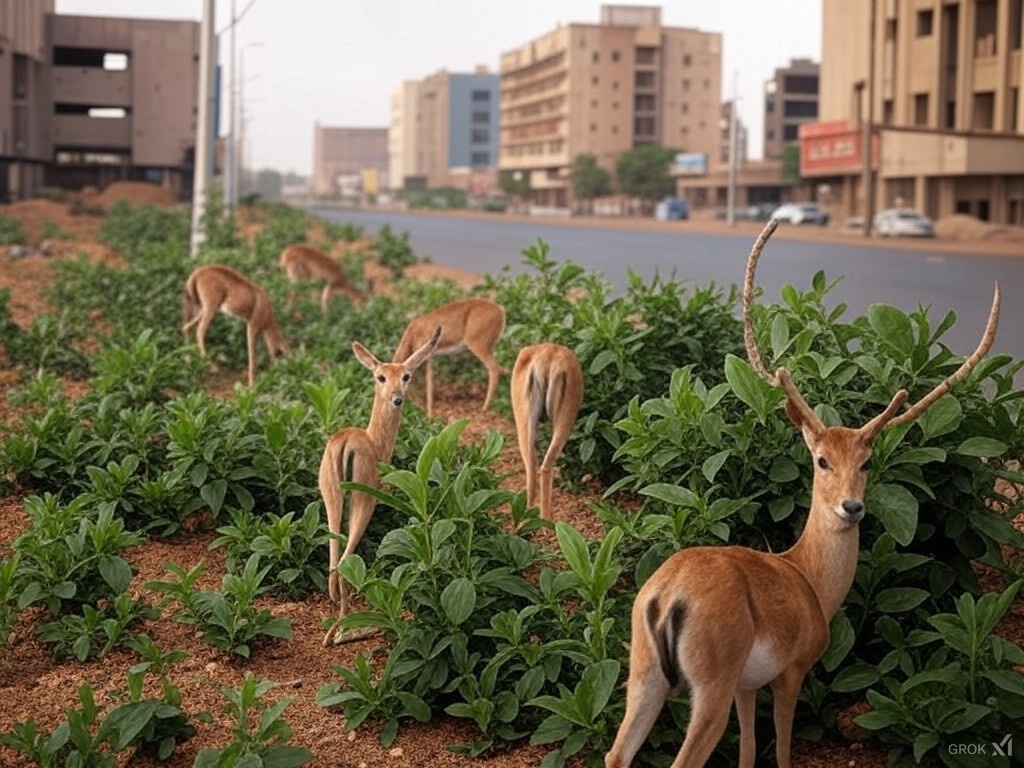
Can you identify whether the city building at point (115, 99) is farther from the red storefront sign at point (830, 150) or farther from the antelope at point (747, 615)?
the antelope at point (747, 615)

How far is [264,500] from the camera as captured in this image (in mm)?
8211

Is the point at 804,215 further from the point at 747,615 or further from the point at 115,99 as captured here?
the point at 747,615

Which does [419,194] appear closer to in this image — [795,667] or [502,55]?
[502,55]

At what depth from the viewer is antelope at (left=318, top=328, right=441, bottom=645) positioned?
6723 millimetres

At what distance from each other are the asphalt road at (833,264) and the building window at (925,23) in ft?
44.5

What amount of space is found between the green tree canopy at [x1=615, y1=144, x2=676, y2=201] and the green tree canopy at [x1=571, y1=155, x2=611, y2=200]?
626 cm

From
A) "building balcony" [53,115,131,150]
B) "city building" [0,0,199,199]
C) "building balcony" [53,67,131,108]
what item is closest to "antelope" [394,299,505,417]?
"city building" [0,0,199,199]

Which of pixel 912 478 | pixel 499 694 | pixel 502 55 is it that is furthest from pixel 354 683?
pixel 502 55

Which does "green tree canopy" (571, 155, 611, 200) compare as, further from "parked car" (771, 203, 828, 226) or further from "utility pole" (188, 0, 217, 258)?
"utility pole" (188, 0, 217, 258)

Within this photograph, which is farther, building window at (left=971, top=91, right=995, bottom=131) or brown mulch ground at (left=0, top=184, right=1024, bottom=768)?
building window at (left=971, top=91, right=995, bottom=131)

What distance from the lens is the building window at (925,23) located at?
218 feet

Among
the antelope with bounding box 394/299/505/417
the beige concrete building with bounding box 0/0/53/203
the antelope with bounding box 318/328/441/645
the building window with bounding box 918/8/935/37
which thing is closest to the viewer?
the antelope with bounding box 318/328/441/645

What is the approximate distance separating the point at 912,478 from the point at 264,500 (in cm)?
380

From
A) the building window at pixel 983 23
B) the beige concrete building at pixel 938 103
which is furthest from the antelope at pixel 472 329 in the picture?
the building window at pixel 983 23
